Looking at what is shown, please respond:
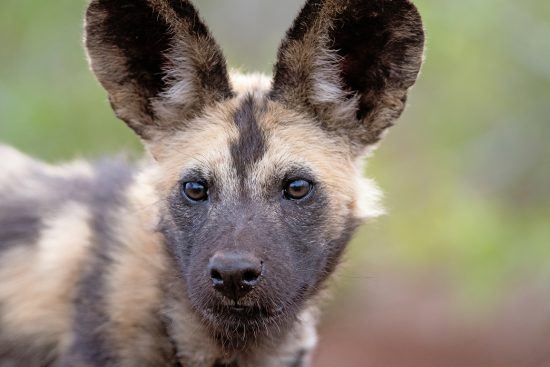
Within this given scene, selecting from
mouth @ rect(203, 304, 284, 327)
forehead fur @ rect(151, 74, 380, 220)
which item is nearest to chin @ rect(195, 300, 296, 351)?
mouth @ rect(203, 304, 284, 327)

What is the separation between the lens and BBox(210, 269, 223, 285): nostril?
3129 millimetres

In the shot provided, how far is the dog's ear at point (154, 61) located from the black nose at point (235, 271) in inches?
33.0

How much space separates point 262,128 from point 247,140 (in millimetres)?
89

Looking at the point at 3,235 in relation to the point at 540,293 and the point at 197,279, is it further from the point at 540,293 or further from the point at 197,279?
the point at 540,293

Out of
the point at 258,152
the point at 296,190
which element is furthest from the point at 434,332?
the point at 258,152

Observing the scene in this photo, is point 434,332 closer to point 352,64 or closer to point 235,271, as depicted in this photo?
point 352,64

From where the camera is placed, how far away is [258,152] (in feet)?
11.3

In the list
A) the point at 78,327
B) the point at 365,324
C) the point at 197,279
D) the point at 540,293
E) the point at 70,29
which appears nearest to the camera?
the point at 197,279

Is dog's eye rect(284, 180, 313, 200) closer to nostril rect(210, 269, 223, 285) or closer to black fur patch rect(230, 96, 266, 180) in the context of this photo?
black fur patch rect(230, 96, 266, 180)

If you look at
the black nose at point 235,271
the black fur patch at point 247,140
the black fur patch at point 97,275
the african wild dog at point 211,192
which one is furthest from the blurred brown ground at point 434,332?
the black nose at point 235,271

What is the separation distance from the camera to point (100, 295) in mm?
3646

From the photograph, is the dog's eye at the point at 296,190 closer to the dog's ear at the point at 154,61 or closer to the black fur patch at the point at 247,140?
Result: the black fur patch at the point at 247,140

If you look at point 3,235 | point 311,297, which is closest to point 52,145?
point 3,235

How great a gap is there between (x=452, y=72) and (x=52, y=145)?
3.11 metres
